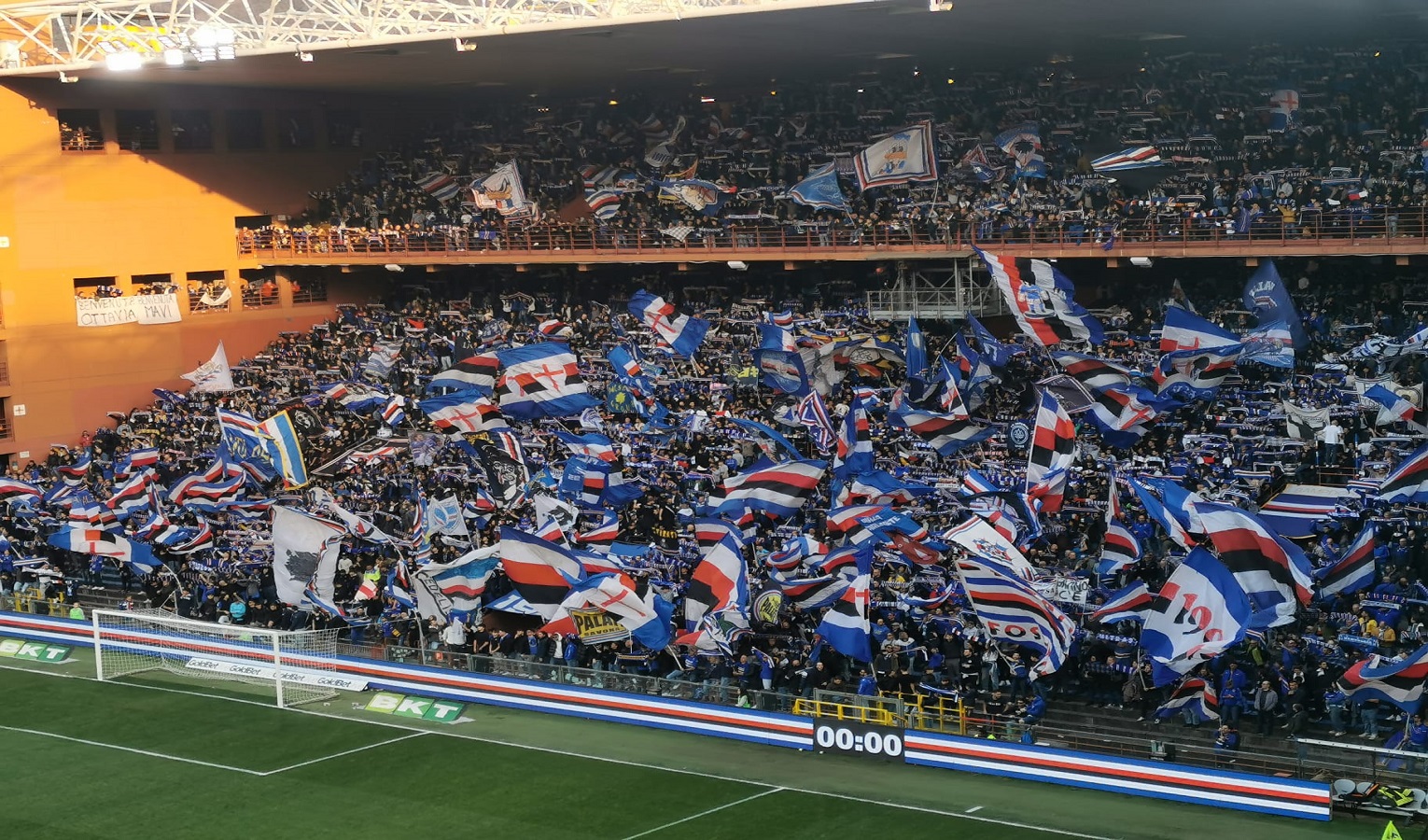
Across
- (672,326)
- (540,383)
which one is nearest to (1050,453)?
(540,383)

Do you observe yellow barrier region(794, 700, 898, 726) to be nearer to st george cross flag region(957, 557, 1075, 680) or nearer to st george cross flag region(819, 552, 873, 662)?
st george cross flag region(819, 552, 873, 662)

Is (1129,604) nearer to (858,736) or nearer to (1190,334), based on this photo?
(858,736)

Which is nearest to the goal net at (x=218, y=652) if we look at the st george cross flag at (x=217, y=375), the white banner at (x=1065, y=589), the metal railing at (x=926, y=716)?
the metal railing at (x=926, y=716)

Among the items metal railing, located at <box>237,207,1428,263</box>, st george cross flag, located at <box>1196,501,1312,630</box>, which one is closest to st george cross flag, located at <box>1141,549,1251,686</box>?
st george cross flag, located at <box>1196,501,1312,630</box>

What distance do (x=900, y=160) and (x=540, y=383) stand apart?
12.4m

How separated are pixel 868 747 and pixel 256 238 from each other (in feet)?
112

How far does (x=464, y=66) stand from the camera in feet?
154

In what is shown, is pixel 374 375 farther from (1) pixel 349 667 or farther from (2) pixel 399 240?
(1) pixel 349 667

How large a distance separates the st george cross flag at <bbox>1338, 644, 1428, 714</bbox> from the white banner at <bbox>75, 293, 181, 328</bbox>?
37506 millimetres

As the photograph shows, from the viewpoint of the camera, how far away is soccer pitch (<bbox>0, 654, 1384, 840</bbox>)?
24406mm

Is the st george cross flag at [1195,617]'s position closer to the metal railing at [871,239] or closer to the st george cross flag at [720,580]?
the st george cross flag at [720,580]

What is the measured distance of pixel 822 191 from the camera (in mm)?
43375

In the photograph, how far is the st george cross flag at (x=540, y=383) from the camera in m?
34.6

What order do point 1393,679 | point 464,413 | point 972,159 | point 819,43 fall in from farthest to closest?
point 972,159, point 819,43, point 464,413, point 1393,679
